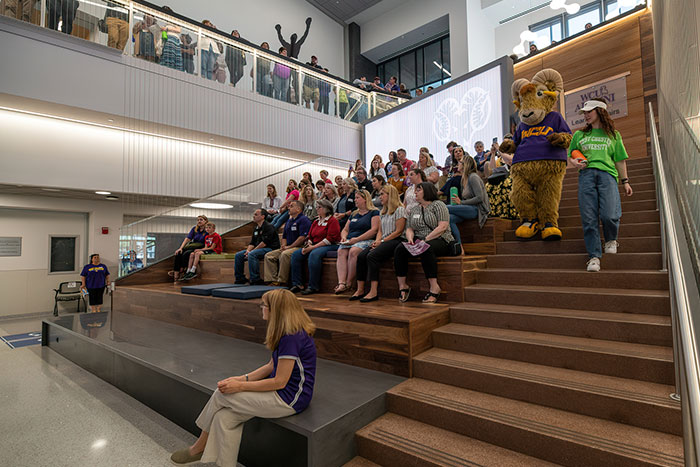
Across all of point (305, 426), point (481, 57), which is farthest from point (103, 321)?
point (481, 57)

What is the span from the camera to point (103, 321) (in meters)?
5.54

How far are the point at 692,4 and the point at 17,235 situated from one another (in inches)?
479

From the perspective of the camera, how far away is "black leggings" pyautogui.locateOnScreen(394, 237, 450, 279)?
3.55 meters

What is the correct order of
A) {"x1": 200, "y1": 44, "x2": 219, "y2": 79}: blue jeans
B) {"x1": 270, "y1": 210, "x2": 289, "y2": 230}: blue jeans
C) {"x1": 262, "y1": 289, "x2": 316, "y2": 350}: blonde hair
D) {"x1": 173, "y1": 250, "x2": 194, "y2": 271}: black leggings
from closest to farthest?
{"x1": 262, "y1": 289, "x2": 316, "y2": 350}: blonde hair < {"x1": 270, "y1": 210, "x2": 289, "y2": 230}: blue jeans < {"x1": 173, "y1": 250, "x2": 194, "y2": 271}: black leggings < {"x1": 200, "y1": 44, "x2": 219, "y2": 79}: blue jeans

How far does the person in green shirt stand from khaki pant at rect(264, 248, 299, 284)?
3.27 metres

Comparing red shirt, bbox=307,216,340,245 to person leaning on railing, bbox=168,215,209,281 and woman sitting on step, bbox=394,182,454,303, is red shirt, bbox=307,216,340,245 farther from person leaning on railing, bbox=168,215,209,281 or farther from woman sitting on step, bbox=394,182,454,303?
person leaning on railing, bbox=168,215,209,281

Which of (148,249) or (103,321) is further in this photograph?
(148,249)

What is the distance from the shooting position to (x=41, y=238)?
9320 mm

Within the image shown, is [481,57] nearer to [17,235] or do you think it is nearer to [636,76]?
[636,76]

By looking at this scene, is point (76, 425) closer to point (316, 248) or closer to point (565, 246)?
point (316, 248)

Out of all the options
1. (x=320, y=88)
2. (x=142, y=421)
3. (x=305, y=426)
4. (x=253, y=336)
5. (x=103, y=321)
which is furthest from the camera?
(x=320, y=88)

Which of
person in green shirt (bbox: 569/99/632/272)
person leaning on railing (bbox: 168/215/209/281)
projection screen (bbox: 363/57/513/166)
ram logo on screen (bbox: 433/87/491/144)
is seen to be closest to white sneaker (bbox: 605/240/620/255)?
person in green shirt (bbox: 569/99/632/272)

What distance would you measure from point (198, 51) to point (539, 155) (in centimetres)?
846

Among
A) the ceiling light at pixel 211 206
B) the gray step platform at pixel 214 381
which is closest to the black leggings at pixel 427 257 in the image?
the gray step platform at pixel 214 381
